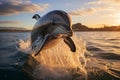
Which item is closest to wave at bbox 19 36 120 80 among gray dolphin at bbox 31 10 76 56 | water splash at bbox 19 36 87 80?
water splash at bbox 19 36 87 80

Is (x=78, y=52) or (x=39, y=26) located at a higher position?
(x=39, y=26)

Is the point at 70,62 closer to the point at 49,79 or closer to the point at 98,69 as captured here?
the point at 98,69

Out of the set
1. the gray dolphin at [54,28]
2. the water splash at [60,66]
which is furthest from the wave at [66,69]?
the gray dolphin at [54,28]

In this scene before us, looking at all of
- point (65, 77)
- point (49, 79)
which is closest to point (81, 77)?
point (65, 77)

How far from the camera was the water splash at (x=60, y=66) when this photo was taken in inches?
336

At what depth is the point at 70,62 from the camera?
34.7 feet

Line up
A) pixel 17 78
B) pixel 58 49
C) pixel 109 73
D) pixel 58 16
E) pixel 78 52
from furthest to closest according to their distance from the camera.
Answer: pixel 58 49, pixel 78 52, pixel 109 73, pixel 17 78, pixel 58 16

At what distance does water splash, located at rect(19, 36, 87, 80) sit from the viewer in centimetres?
853

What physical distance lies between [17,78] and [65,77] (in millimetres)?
1994

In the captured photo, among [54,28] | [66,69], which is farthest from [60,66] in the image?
[54,28]

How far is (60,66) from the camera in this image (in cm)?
1005

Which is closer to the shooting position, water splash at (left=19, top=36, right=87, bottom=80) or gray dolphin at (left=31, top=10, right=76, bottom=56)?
gray dolphin at (left=31, top=10, right=76, bottom=56)

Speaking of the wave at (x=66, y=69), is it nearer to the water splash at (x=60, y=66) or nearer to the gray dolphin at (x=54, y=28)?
the water splash at (x=60, y=66)

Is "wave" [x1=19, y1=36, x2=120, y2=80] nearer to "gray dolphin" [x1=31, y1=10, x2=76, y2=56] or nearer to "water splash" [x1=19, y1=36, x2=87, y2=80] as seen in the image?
A: "water splash" [x1=19, y1=36, x2=87, y2=80]
